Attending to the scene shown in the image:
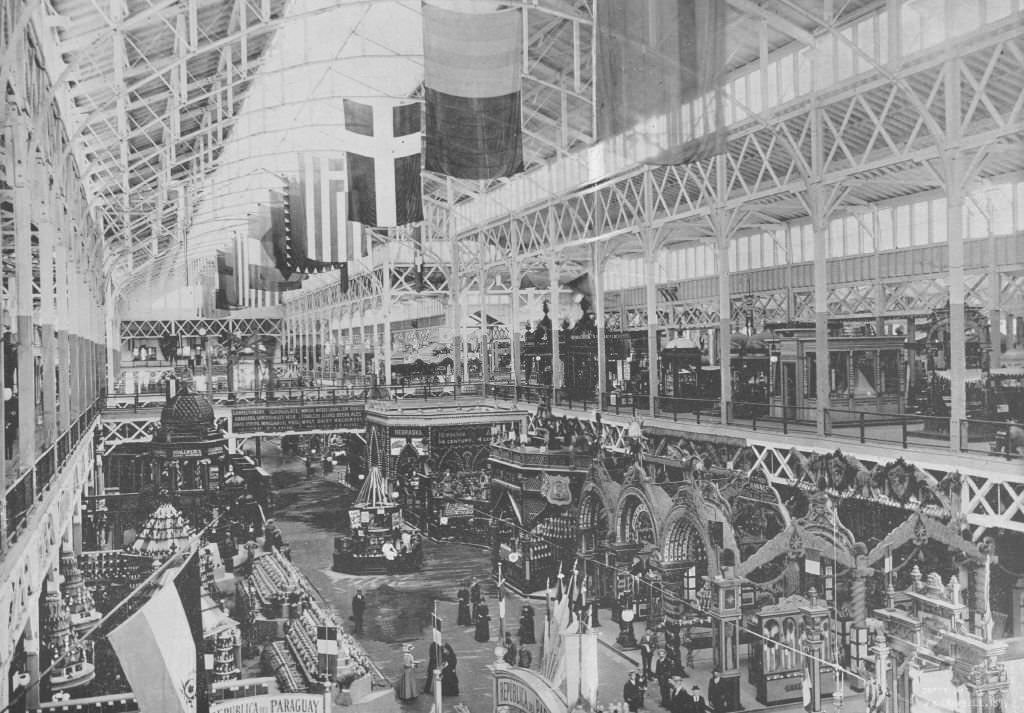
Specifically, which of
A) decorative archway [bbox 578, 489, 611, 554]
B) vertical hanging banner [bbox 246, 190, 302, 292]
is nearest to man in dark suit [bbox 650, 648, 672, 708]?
decorative archway [bbox 578, 489, 611, 554]

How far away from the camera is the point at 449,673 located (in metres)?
12.8

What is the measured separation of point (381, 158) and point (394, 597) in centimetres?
686

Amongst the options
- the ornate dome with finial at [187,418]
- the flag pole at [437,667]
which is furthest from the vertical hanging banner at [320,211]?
the flag pole at [437,667]

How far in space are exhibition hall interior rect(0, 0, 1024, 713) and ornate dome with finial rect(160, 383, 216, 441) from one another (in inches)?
3.5

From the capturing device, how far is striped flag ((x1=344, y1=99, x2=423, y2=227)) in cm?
1316

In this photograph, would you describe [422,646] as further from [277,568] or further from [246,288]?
[246,288]

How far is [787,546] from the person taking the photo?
13.0 meters

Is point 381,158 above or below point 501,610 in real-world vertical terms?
above

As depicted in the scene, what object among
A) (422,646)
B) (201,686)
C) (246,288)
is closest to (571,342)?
(246,288)

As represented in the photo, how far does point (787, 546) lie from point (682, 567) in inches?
68.2

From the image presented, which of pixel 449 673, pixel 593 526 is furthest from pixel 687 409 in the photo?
pixel 449 673

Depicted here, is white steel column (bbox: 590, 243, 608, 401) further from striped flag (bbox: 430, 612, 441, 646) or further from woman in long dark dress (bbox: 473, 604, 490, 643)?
striped flag (bbox: 430, 612, 441, 646)

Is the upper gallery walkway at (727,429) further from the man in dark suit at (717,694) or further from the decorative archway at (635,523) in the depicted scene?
the man in dark suit at (717,694)

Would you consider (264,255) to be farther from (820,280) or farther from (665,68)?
(820,280)
